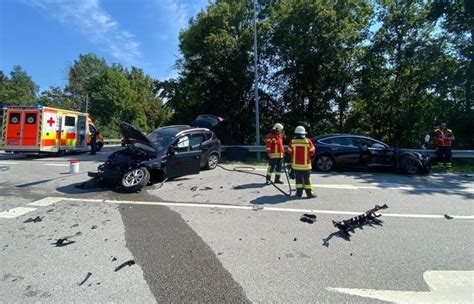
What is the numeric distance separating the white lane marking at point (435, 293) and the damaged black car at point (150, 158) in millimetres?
5863

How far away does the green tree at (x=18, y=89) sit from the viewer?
69438 millimetres

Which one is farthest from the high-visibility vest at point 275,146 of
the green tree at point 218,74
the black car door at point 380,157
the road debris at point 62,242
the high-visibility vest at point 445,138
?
the green tree at point 218,74

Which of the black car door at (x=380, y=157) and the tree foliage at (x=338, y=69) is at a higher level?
the tree foliage at (x=338, y=69)

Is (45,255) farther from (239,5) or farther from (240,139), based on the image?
(239,5)

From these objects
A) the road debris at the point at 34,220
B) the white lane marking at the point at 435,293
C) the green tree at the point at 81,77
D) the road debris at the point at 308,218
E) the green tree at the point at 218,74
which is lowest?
the white lane marking at the point at 435,293

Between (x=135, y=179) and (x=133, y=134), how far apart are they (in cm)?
130

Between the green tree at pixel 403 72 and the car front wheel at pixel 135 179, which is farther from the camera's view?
the green tree at pixel 403 72

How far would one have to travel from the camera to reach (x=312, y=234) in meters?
4.97

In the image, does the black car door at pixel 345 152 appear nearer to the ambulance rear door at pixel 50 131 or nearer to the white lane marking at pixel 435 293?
the white lane marking at pixel 435 293

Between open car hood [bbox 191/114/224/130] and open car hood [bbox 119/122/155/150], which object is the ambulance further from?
open car hood [bbox 119/122/155/150]

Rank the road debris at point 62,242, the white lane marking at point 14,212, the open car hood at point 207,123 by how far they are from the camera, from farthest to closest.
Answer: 1. the open car hood at point 207,123
2. the white lane marking at point 14,212
3. the road debris at point 62,242

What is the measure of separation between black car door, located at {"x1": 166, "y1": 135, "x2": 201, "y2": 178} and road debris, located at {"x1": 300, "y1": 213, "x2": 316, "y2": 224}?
169 inches

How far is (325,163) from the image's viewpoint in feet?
39.2

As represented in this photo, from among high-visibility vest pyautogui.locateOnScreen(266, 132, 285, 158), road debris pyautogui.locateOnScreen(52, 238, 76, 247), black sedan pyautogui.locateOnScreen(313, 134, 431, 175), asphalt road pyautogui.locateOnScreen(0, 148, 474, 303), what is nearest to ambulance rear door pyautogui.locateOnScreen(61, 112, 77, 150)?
asphalt road pyautogui.locateOnScreen(0, 148, 474, 303)
